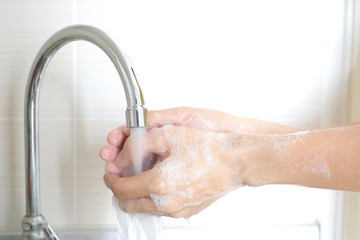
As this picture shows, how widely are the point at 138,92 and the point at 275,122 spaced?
0.43 metres

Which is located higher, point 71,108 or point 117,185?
point 71,108

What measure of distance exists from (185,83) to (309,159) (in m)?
0.36

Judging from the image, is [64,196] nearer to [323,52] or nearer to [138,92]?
[138,92]

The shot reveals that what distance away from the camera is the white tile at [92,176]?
841 mm

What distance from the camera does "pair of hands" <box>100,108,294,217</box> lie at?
572 mm

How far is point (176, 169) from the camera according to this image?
0.58m

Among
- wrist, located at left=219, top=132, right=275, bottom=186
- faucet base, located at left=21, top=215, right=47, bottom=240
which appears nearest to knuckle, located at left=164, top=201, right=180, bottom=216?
wrist, located at left=219, top=132, right=275, bottom=186

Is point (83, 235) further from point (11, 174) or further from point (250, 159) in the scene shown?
point (250, 159)

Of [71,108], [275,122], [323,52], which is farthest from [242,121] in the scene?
[71,108]

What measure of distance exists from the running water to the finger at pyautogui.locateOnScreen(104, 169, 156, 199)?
0.13 ft

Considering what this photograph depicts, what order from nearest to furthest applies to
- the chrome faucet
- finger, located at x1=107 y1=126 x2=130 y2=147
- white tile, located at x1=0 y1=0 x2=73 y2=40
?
the chrome faucet
finger, located at x1=107 y1=126 x2=130 y2=147
white tile, located at x1=0 y1=0 x2=73 y2=40

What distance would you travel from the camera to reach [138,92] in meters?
0.55

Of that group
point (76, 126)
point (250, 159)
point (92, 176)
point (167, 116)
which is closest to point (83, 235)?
point (92, 176)

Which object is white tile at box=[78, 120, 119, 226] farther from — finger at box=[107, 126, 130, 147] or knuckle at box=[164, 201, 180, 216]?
knuckle at box=[164, 201, 180, 216]
